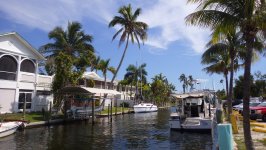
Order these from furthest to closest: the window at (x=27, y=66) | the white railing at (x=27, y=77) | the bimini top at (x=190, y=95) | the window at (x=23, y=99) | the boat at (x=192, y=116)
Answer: the window at (x=27, y=66), the white railing at (x=27, y=77), the window at (x=23, y=99), the bimini top at (x=190, y=95), the boat at (x=192, y=116)

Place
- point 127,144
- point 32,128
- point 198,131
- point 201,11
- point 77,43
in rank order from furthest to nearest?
1. point 77,43
2. point 32,128
3. point 198,131
4. point 127,144
5. point 201,11

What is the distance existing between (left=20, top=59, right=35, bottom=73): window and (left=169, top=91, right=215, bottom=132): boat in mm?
19279

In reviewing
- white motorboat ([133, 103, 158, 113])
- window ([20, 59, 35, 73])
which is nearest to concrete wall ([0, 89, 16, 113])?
window ([20, 59, 35, 73])

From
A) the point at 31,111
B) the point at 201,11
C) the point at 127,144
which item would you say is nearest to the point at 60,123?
the point at 31,111

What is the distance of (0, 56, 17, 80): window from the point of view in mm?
32094

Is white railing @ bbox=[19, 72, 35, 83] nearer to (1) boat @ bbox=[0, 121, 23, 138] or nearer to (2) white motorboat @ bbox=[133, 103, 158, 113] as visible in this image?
(1) boat @ bbox=[0, 121, 23, 138]

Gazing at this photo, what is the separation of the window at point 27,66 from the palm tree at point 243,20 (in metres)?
28.4

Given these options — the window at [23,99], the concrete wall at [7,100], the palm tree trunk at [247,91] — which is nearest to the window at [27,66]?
the window at [23,99]

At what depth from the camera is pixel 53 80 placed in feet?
121

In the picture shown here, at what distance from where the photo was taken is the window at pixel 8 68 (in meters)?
32.1

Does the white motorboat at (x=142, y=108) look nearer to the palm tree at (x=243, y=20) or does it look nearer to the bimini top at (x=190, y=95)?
the bimini top at (x=190, y=95)

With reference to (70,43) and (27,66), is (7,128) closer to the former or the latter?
(27,66)

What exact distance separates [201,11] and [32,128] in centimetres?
2148

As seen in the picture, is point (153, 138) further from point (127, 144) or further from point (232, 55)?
point (232, 55)
